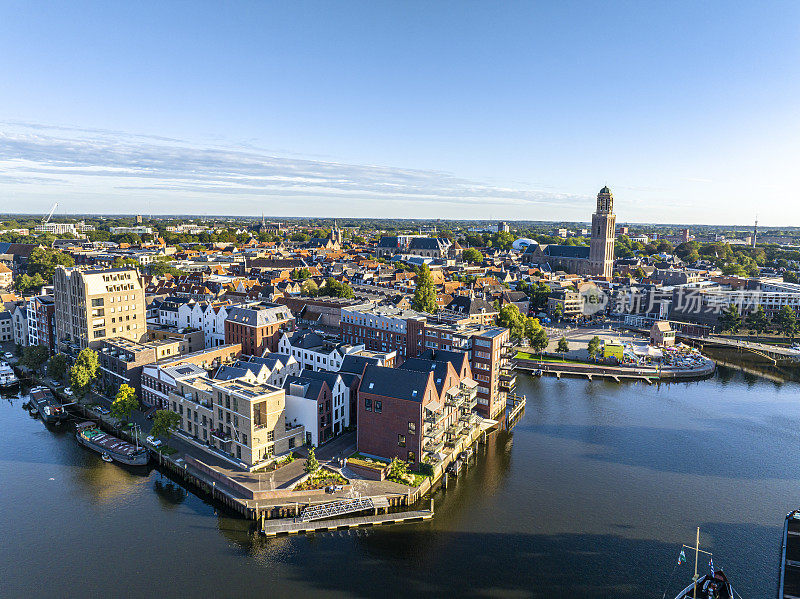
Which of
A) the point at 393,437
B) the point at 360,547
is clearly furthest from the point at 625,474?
the point at 360,547

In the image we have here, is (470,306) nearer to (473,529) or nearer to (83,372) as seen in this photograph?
(473,529)

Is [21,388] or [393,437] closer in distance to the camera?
[393,437]

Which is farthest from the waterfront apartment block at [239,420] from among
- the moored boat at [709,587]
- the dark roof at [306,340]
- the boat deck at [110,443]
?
the moored boat at [709,587]

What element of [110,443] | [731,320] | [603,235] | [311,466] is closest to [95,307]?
[110,443]

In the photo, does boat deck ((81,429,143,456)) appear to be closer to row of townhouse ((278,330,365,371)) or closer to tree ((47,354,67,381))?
tree ((47,354,67,381))

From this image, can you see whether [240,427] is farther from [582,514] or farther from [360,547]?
[582,514]

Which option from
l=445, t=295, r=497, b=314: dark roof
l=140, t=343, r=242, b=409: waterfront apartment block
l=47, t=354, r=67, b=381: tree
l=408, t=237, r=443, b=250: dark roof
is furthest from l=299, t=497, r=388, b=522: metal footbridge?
l=408, t=237, r=443, b=250: dark roof
